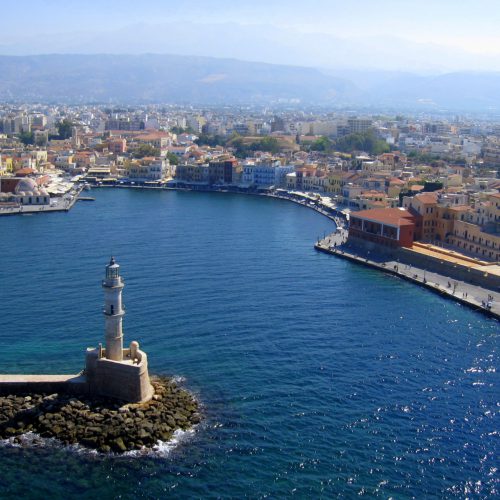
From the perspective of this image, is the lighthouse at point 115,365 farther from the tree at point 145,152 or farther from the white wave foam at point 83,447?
the tree at point 145,152

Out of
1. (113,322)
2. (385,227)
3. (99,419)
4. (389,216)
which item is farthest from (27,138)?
(99,419)

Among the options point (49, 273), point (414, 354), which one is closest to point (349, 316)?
point (414, 354)

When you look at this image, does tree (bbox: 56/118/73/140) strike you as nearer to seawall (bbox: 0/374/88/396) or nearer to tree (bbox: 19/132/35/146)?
tree (bbox: 19/132/35/146)

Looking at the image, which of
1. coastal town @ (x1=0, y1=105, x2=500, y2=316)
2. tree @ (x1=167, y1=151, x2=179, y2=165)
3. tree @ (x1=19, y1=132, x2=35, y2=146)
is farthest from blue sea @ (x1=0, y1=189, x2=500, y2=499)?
tree @ (x1=19, y1=132, x2=35, y2=146)

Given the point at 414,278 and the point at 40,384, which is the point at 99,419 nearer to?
the point at 40,384

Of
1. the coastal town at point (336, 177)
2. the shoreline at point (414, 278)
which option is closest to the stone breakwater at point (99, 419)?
the shoreline at point (414, 278)

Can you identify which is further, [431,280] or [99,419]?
[431,280]
